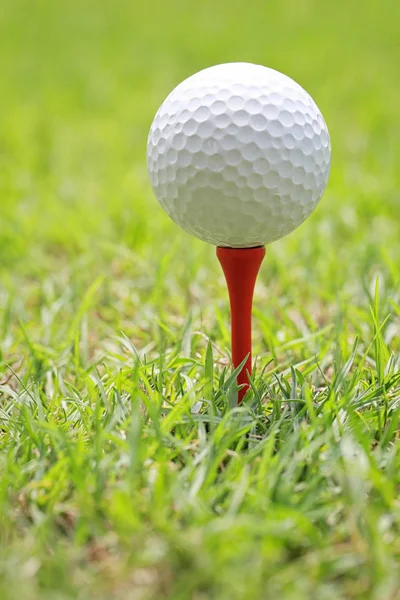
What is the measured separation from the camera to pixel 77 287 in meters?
2.35

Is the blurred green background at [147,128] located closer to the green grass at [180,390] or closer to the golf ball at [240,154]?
the green grass at [180,390]

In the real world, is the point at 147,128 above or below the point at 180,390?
above

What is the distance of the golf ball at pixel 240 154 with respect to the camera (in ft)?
4.66

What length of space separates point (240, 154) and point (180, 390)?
0.57m

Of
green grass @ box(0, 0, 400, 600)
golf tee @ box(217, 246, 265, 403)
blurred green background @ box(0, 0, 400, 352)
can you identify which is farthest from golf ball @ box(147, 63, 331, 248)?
blurred green background @ box(0, 0, 400, 352)

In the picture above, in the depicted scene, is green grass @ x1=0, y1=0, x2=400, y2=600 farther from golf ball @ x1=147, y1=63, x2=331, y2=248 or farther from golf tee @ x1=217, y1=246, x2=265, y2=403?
golf ball @ x1=147, y1=63, x2=331, y2=248

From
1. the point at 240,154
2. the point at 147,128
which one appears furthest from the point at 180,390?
the point at 147,128

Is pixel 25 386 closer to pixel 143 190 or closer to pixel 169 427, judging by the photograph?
pixel 169 427

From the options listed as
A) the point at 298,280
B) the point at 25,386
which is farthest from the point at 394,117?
the point at 25,386

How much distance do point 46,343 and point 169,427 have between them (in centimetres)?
78

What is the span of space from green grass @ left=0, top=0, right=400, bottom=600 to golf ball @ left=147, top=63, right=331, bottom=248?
34 cm

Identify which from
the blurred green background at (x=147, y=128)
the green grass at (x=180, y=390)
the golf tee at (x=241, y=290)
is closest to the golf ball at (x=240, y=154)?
the golf tee at (x=241, y=290)

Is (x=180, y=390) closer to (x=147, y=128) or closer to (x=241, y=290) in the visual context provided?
(x=241, y=290)

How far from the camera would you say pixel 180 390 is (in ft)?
5.20
